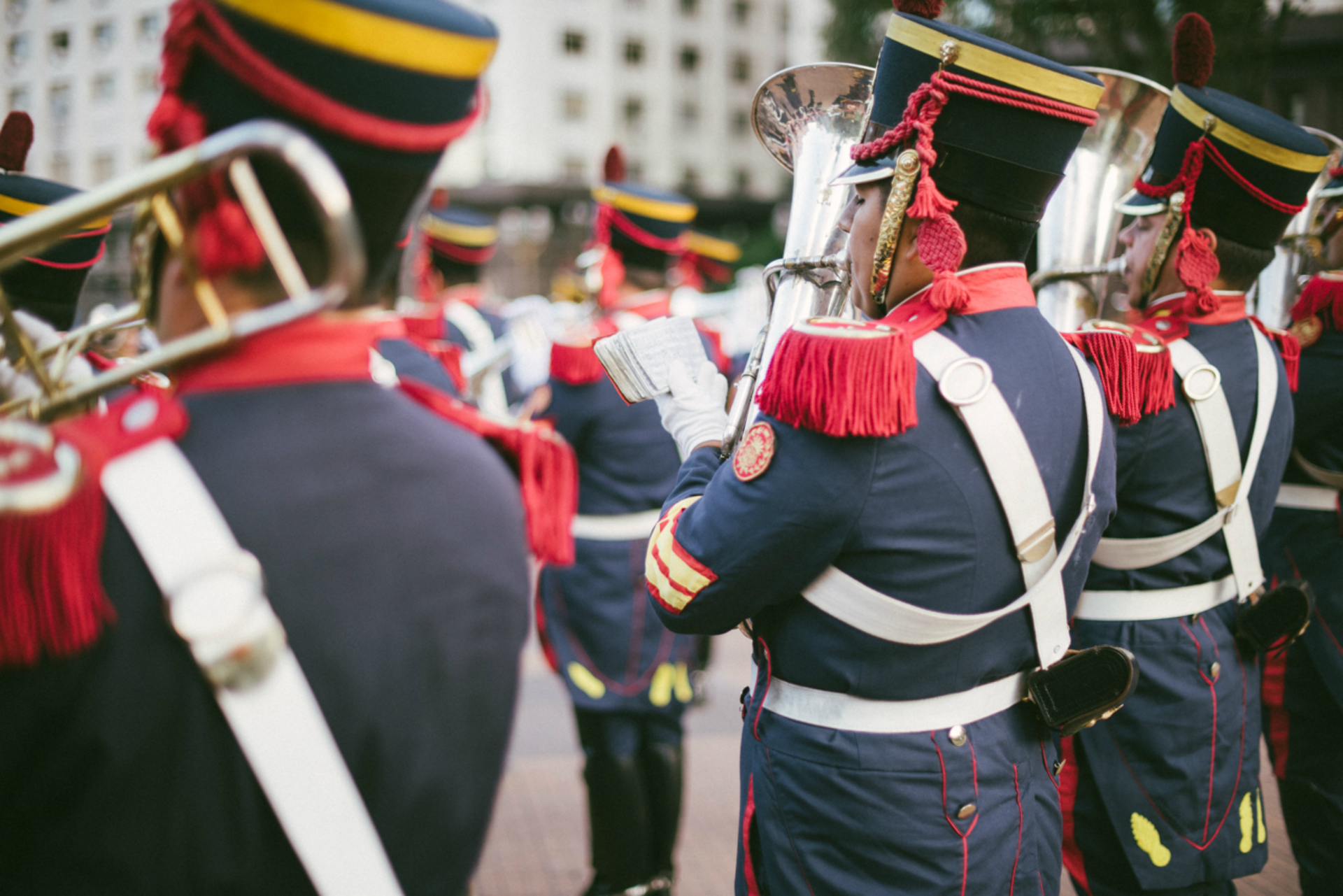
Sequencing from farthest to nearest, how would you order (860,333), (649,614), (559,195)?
1. (559,195)
2. (649,614)
3. (860,333)

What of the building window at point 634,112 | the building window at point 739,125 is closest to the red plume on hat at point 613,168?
the building window at point 634,112

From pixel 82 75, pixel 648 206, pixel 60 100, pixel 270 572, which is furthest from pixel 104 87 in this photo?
pixel 270 572

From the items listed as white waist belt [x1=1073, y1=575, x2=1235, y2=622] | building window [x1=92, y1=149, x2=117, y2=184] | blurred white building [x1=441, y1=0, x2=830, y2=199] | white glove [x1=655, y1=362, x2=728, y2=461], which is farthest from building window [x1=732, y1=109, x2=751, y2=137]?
white glove [x1=655, y1=362, x2=728, y2=461]

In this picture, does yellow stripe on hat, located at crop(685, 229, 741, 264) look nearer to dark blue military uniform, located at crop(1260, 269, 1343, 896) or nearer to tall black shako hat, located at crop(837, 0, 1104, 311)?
dark blue military uniform, located at crop(1260, 269, 1343, 896)

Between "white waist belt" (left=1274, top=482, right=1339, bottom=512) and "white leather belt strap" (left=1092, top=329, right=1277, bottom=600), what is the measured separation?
2.40 feet

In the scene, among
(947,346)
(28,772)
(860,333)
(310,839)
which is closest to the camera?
(28,772)

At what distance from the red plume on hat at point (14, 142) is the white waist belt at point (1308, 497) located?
11.4 ft

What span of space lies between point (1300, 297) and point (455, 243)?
4932 mm

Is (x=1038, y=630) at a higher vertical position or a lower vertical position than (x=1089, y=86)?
lower

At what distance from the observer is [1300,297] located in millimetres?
3023

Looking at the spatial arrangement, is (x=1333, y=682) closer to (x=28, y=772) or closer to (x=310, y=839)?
(x=310, y=839)

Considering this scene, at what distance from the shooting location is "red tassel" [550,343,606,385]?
11.9ft

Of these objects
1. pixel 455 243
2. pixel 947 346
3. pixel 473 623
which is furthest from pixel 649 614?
pixel 455 243

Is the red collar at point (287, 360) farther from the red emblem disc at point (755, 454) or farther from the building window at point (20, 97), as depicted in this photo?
the building window at point (20, 97)
